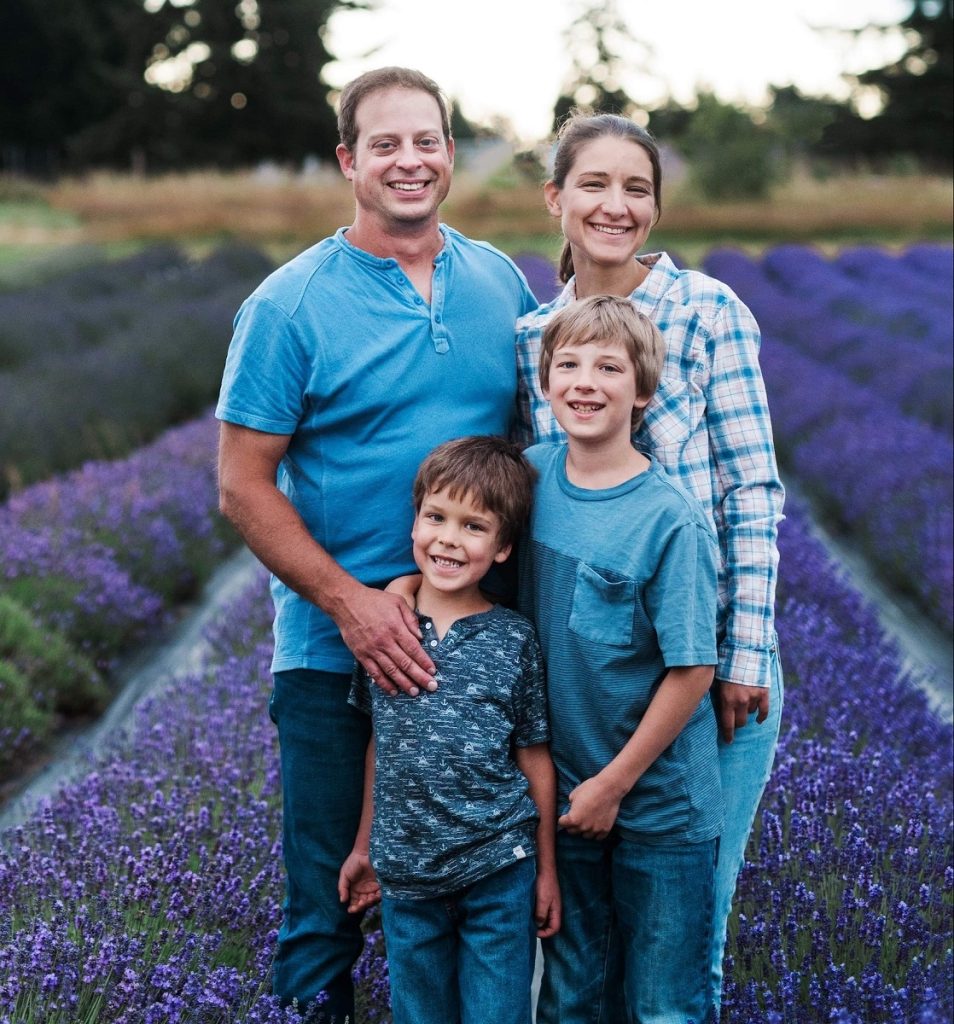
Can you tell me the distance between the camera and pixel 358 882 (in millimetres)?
2301

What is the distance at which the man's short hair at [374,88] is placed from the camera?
2.24m

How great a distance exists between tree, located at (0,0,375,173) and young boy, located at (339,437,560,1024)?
40438 millimetres

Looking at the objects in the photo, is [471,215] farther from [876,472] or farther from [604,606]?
[604,606]

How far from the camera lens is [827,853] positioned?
283cm

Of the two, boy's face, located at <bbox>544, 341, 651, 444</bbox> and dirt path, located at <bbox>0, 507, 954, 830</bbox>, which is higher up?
boy's face, located at <bbox>544, 341, 651, 444</bbox>

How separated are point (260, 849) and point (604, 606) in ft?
4.66

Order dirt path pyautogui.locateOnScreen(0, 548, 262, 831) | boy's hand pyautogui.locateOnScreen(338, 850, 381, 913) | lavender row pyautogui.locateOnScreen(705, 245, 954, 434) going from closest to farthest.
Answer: boy's hand pyautogui.locateOnScreen(338, 850, 381, 913)
dirt path pyautogui.locateOnScreen(0, 548, 262, 831)
lavender row pyautogui.locateOnScreen(705, 245, 954, 434)

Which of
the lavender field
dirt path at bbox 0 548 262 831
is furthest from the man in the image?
dirt path at bbox 0 548 262 831

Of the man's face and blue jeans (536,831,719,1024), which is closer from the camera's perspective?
blue jeans (536,831,719,1024)

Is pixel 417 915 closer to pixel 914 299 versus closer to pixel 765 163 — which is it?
pixel 914 299

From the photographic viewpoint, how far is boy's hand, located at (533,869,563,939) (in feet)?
6.83

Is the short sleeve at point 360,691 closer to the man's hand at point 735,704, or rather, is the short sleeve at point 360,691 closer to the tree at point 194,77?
the man's hand at point 735,704

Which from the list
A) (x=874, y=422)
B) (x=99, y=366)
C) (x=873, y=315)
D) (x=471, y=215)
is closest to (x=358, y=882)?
(x=874, y=422)

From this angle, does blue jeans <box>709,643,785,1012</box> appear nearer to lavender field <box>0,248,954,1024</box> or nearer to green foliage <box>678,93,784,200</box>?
lavender field <box>0,248,954,1024</box>
